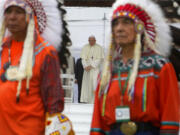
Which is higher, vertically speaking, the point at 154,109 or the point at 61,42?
the point at 61,42

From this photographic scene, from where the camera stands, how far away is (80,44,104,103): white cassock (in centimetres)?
1094

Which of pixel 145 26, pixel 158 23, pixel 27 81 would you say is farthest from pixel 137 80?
pixel 27 81

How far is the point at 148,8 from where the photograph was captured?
3689 millimetres

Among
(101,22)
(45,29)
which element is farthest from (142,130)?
(101,22)

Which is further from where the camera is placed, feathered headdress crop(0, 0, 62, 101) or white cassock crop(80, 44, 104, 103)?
white cassock crop(80, 44, 104, 103)

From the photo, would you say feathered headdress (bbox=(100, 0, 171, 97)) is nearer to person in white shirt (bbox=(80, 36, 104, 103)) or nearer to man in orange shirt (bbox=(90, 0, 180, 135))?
man in orange shirt (bbox=(90, 0, 180, 135))

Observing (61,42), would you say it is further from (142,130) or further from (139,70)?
(142,130)

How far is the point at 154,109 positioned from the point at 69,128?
69cm

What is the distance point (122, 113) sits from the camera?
3350 mm

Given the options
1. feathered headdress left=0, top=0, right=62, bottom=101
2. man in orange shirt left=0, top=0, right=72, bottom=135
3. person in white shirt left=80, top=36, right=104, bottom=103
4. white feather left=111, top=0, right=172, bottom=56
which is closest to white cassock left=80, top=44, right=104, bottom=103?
person in white shirt left=80, top=36, right=104, bottom=103

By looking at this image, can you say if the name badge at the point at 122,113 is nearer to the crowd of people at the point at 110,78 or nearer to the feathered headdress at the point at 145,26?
the crowd of people at the point at 110,78

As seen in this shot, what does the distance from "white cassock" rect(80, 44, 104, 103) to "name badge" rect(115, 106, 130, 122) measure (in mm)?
7526

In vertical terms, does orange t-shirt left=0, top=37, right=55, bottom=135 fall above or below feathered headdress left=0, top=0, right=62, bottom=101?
below

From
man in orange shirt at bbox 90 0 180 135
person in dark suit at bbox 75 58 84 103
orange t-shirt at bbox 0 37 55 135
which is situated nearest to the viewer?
man in orange shirt at bbox 90 0 180 135
